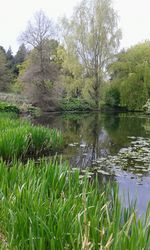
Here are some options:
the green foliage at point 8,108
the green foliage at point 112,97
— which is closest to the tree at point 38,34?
the green foliage at point 8,108

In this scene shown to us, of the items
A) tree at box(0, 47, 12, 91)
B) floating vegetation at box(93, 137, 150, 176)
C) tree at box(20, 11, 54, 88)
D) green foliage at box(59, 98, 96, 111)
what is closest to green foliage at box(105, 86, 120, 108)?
green foliage at box(59, 98, 96, 111)

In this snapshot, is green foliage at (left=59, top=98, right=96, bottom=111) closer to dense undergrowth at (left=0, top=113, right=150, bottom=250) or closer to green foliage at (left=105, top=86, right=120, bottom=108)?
green foliage at (left=105, top=86, right=120, bottom=108)

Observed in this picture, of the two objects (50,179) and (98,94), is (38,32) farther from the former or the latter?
(50,179)

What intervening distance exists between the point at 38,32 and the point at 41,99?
5846mm

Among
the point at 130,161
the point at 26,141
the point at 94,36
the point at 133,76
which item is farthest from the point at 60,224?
the point at 133,76

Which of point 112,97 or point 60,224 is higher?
point 112,97

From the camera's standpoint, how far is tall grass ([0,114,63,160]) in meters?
5.61

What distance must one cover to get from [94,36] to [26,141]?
791 inches

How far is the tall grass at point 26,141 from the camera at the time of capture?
5613 mm

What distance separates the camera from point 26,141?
6.40 metres

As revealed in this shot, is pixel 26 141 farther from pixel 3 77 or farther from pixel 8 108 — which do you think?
pixel 3 77

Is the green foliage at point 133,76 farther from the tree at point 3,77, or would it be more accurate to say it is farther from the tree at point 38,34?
the tree at point 3,77

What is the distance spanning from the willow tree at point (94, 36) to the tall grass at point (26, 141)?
18407 mm

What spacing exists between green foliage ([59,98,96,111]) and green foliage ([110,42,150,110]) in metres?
3.30
